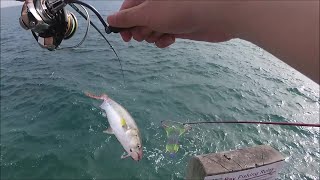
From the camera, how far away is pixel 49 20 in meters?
3.08

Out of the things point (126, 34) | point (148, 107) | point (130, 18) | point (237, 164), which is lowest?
point (148, 107)

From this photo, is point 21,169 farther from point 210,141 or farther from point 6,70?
point 6,70

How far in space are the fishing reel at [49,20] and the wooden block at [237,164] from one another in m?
2.30

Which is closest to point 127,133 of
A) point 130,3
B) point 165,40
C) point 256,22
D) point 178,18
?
point 165,40

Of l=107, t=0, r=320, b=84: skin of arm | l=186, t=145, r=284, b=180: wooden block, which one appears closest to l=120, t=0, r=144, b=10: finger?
l=107, t=0, r=320, b=84: skin of arm

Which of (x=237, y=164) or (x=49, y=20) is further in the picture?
(x=237, y=164)

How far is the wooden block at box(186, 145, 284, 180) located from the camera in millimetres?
4051

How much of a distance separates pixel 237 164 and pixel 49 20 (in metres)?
2.94

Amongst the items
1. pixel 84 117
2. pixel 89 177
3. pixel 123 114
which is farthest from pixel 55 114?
pixel 123 114

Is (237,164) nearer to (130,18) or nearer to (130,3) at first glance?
(130,3)

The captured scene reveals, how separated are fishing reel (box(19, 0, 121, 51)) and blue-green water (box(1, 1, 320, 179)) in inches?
179

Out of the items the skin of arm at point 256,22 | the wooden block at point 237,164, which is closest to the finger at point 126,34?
the skin of arm at point 256,22

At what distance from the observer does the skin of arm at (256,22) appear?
1143mm

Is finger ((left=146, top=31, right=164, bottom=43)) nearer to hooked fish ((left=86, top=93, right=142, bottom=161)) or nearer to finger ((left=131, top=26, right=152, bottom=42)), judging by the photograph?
finger ((left=131, top=26, right=152, bottom=42))
